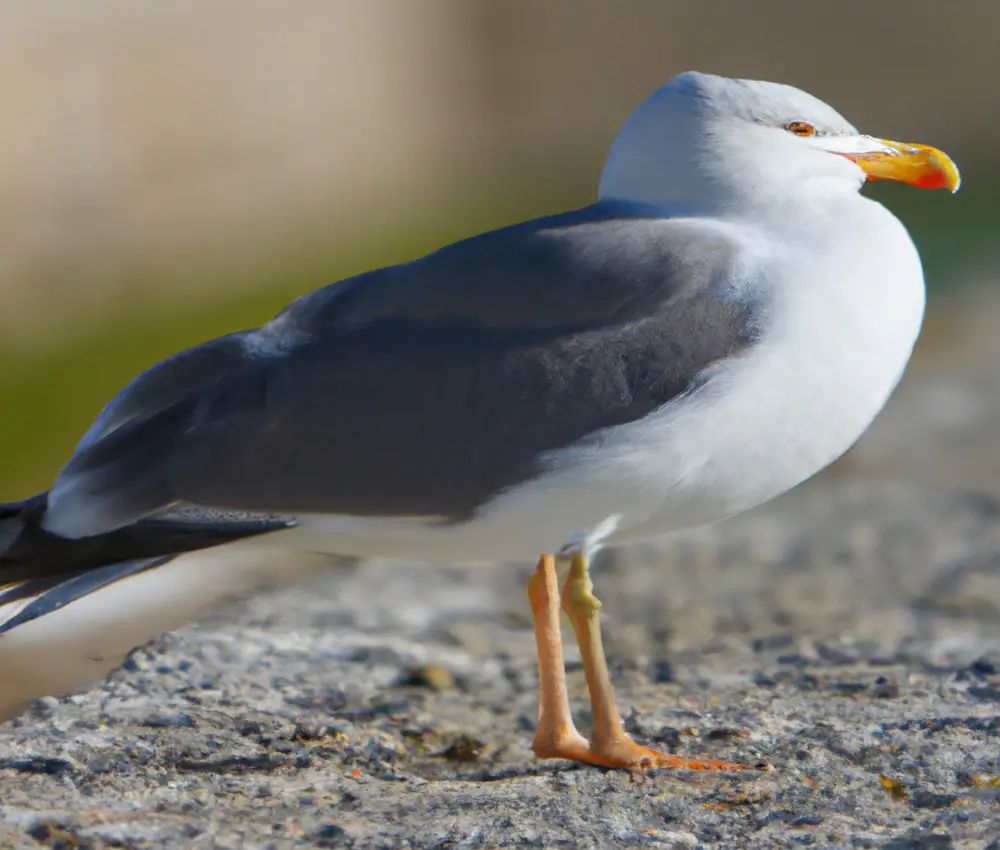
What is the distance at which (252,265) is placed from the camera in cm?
1006

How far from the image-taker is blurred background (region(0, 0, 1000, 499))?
8797 mm

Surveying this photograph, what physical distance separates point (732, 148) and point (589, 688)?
1.16m

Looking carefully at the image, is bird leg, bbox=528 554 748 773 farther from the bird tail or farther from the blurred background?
the blurred background

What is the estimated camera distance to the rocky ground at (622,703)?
9.93 ft

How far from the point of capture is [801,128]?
3434mm

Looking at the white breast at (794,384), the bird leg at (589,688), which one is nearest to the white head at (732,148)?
the white breast at (794,384)

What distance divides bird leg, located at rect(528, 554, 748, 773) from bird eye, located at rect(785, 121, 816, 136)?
962mm

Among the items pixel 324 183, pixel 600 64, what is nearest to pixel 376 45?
pixel 324 183

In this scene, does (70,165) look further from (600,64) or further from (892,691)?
(892,691)

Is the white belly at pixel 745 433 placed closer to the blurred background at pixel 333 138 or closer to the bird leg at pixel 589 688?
the bird leg at pixel 589 688

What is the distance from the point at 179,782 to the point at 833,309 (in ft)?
4.98

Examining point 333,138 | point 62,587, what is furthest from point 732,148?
point 333,138

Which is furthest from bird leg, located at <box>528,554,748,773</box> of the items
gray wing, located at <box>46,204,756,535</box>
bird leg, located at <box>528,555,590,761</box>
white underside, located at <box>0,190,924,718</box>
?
gray wing, located at <box>46,204,756,535</box>

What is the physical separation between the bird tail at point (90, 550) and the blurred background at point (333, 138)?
145 inches
